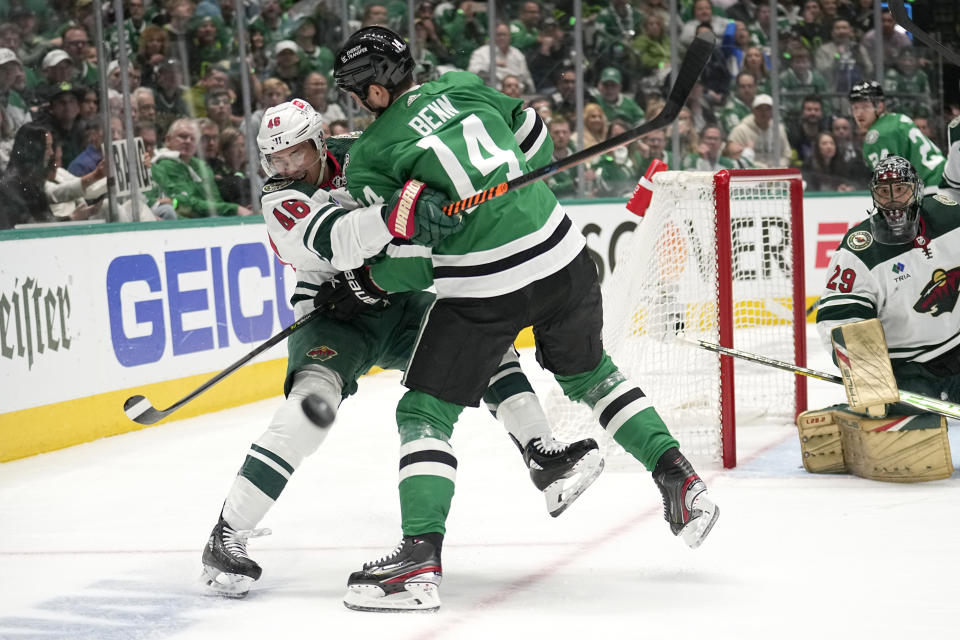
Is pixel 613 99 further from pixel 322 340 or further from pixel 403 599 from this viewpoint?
pixel 403 599

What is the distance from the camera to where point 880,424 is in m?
3.48

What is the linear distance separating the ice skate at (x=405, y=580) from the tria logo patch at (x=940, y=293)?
1963mm

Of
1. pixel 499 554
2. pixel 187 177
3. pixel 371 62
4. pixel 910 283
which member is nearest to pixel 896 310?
pixel 910 283

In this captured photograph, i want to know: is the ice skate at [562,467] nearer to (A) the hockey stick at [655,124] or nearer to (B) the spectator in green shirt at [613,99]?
(A) the hockey stick at [655,124]

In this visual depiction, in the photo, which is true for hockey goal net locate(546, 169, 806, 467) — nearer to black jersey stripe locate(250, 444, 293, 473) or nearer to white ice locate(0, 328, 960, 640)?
white ice locate(0, 328, 960, 640)

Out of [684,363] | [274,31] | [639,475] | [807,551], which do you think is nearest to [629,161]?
[274,31]

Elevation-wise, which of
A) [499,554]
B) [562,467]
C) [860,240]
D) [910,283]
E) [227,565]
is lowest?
[499,554]

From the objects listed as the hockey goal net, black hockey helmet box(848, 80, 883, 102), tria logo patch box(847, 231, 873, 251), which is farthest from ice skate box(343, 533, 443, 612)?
black hockey helmet box(848, 80, 883, 102)

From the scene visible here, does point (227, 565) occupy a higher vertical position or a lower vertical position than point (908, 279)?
lower

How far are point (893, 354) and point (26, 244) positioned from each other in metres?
2.92

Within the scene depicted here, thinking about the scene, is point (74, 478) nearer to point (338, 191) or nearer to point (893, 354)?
point (338, 191)

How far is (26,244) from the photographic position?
4.40 metres

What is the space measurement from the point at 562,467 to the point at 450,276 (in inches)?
21.6

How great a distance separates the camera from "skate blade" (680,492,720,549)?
259 cm
